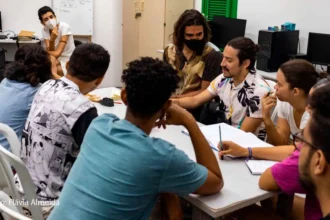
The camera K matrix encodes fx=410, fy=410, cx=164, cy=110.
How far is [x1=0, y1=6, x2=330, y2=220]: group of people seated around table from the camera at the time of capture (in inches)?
51.2

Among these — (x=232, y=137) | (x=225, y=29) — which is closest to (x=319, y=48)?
(x=225, y=29)

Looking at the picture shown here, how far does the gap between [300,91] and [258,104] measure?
1.28 feet

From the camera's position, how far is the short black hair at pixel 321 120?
1.08 metres

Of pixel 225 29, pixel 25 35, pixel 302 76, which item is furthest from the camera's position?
pixel 25 35

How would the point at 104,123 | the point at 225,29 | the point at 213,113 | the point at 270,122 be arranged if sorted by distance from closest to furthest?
the point at 104,123
the point at 270,122
the point at 213,113
the point at 225,29

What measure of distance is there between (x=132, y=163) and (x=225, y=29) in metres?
4.07

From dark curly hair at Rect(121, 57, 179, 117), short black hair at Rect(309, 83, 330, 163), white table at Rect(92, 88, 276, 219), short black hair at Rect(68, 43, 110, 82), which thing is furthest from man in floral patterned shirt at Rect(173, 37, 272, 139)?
short black hair at Rect(309, 83, 330, 163)

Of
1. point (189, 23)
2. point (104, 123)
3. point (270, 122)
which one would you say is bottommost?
point (270, 122)

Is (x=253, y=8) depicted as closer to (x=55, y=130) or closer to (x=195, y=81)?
(x=195, y=81)

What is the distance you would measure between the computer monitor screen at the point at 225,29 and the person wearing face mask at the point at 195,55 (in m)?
1.81

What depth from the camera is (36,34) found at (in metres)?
6.03

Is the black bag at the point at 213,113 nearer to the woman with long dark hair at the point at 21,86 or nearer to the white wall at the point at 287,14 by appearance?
the woman with long dark hair at the point at 21,86

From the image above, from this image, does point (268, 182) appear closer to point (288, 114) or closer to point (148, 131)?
point (148, 131)

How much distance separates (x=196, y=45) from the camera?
3.19 m
